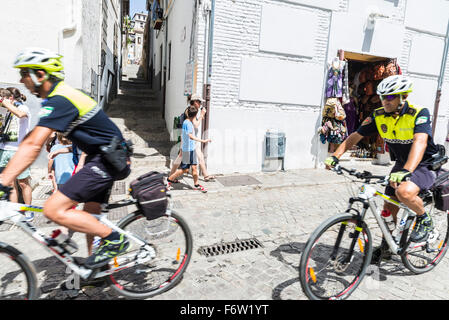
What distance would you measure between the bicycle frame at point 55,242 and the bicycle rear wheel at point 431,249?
9.41 feet

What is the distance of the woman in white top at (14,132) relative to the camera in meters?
4.47

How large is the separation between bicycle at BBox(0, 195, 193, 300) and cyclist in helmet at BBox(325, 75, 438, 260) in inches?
72.7

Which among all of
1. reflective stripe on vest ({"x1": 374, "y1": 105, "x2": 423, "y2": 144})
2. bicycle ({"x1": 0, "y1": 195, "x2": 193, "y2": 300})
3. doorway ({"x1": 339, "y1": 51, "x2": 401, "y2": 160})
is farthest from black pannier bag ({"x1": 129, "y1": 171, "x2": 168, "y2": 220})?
doorway ({"x1": 339, "y1": 51, "x2": 401, "y2": 160})

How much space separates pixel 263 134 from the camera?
8281 mm

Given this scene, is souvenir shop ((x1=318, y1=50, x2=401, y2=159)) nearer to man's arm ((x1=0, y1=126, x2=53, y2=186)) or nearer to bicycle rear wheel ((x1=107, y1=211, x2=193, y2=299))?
bicycle rear wheel ((x1=107, y1=211, x2=193, y2=299))

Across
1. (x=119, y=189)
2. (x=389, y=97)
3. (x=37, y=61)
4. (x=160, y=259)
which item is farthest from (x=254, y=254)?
(x=119, y=189)

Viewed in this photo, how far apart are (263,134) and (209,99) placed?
1799 millimetres

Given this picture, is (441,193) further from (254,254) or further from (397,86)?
(254,254)

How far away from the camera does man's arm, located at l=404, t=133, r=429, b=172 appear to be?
306 centimetres

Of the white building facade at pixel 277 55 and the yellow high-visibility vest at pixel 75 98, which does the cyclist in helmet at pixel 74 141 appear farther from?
the white building facade at pixel 277 55

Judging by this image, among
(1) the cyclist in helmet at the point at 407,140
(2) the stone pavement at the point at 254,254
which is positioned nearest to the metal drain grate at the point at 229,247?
(2) the stone pavement at the point at 254,254

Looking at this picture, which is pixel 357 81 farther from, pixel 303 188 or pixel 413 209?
pixel 413 209

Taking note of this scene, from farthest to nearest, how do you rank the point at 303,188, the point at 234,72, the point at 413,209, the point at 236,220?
the point at 234,72
the point at 303,188
the point at 236,220
the point at 413,209
